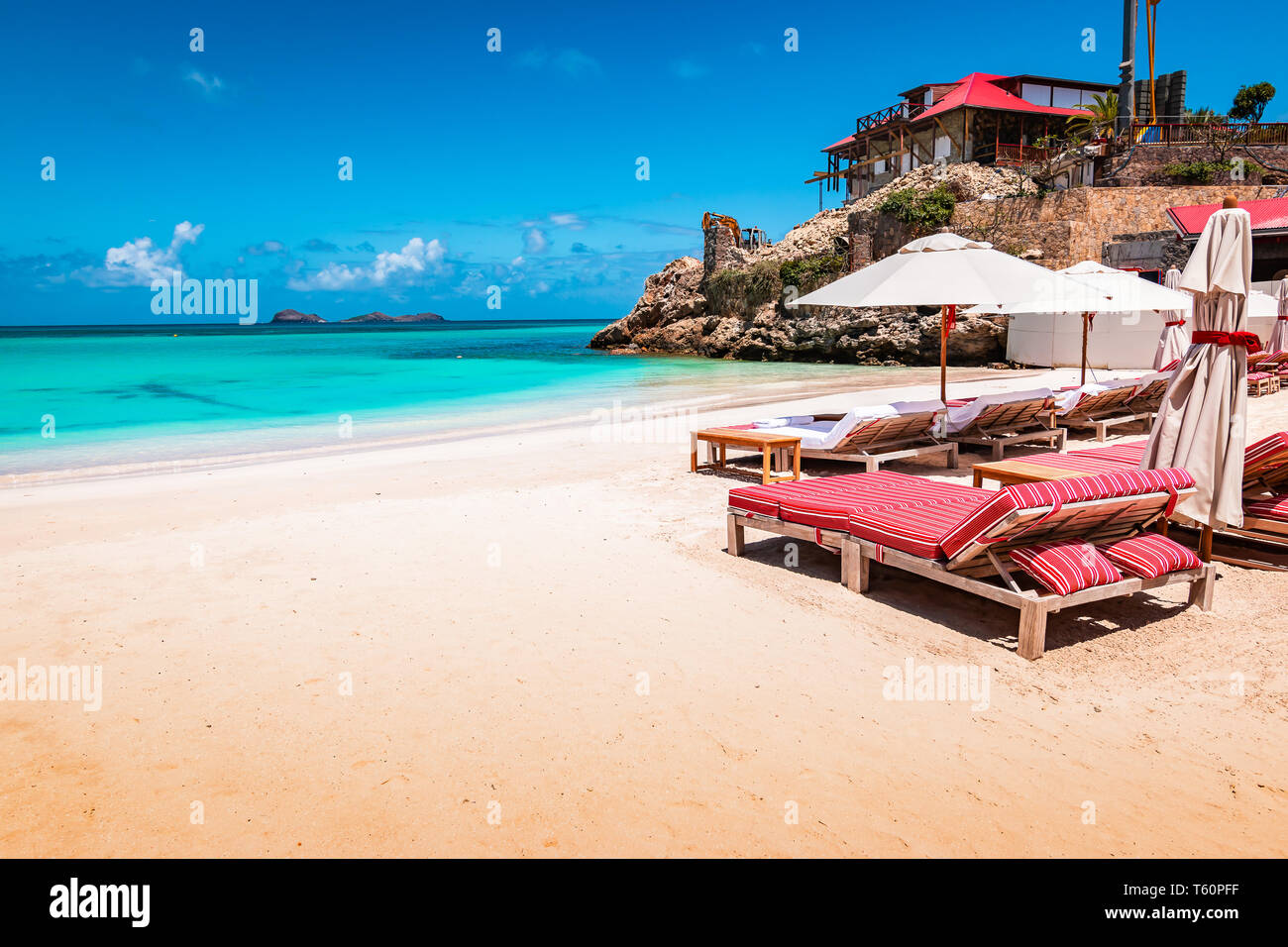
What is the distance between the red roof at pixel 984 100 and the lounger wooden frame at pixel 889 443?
31889 mm

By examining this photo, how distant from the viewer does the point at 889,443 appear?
8.41m

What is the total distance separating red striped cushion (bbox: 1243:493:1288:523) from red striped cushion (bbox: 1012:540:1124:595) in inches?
63.8

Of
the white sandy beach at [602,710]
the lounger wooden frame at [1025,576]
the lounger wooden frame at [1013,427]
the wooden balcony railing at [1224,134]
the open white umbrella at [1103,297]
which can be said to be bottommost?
the white sandy beach at [602,710]

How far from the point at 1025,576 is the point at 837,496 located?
1251 mm

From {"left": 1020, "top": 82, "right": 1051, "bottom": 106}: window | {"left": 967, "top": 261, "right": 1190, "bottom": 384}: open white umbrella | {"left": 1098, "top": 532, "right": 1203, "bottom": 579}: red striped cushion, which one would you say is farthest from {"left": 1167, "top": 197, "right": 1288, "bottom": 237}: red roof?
{"left": 1098, "top": 532, "right": 1203, "bottom": 579}: red striped cushion

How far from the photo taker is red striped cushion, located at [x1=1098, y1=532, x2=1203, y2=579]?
420cm

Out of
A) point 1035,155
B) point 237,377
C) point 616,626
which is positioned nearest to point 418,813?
point 616,626

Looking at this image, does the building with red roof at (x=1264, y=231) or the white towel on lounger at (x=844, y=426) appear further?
the building with red roof at (x=1264, y=231)

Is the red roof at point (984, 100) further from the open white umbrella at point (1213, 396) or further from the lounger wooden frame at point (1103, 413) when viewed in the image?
the open white umbrella at point (1213, 396)

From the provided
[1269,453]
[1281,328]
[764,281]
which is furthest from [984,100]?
[1269,453]

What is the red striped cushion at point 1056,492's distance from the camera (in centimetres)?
392

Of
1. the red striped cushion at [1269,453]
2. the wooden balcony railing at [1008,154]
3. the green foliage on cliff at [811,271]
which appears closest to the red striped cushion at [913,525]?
the red striped cushion at [1269,453]

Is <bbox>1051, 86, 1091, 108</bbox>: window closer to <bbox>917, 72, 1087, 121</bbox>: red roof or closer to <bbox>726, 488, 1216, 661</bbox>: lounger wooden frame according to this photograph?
<bbox>917, 72, 1087, 121</bbox>: red roof

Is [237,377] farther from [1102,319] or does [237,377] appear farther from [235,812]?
[235,812]
